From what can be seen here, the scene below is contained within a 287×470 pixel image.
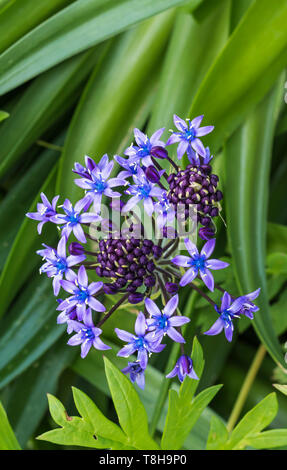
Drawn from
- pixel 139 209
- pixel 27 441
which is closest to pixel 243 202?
pixel 139 209

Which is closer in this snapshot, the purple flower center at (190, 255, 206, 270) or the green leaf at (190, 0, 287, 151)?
the purple flower center at (190, 255, 206, 270)

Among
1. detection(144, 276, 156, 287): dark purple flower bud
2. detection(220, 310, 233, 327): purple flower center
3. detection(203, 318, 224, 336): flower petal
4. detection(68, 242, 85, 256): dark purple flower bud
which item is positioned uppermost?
detection(68, 242, 85, 256): dark purple flower bud

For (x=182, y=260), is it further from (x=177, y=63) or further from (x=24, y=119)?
(x=24, y=119)

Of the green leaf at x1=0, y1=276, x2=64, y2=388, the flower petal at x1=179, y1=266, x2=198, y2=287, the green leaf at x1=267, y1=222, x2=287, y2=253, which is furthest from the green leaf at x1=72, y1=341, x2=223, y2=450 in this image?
the flower petal at x1=179, y1=266, x2=198, y2=287

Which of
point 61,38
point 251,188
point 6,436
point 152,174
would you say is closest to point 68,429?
point 6,436

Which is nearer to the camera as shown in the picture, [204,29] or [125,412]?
[125,412]

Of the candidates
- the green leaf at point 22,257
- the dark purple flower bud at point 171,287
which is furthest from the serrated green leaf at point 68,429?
the green leaf at point 22,257

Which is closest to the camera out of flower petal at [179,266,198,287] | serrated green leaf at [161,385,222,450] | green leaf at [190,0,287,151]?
flower petal at [179,266,198,287]

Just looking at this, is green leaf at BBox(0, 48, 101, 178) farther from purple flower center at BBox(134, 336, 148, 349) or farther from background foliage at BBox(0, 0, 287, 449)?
purple flower center at BBox(134, 336, 148, 349)
